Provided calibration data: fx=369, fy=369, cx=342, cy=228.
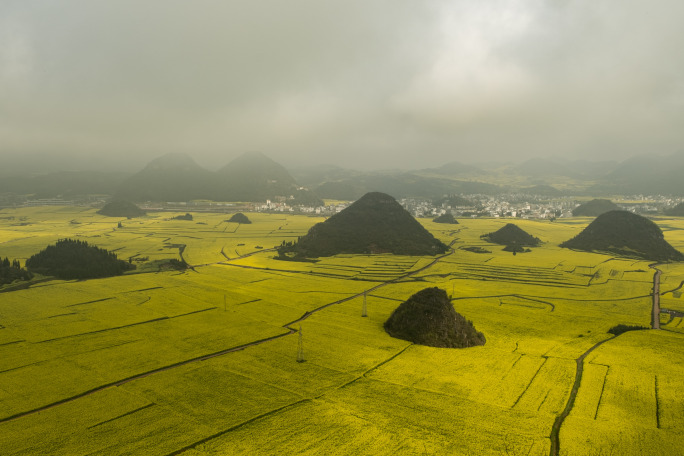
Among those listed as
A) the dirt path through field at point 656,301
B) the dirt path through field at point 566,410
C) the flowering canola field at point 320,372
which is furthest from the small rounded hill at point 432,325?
the dirt path through field at point 656,301

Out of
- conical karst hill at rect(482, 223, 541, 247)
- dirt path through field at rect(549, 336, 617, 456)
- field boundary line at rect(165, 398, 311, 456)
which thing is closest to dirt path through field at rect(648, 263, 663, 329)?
dirt path through field at rect(549, 336, 617, 456)

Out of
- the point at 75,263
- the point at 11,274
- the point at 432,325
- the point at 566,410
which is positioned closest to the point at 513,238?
the point at 432,325

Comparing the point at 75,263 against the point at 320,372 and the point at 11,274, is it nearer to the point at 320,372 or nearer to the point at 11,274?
the point at 11,274

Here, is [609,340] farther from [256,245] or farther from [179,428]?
[256,245]

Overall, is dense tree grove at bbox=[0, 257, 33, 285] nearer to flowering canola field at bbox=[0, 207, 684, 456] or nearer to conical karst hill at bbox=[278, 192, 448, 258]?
flowering canola field at bbox=[0, 207, 684, 456]

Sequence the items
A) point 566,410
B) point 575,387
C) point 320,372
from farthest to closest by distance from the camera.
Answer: point 320,372 → point 575,387 → point 566,410

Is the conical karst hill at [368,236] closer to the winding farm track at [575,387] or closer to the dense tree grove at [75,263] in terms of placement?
the dense tree grove at [75,263]
